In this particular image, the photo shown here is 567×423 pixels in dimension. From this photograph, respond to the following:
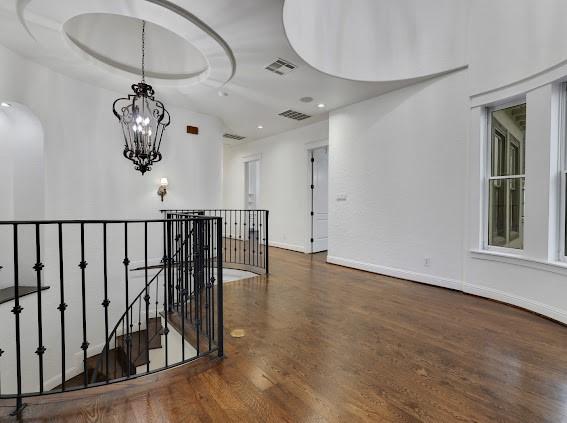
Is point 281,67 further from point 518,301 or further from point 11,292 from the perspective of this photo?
point 11,292

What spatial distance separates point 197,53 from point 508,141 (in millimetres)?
4488

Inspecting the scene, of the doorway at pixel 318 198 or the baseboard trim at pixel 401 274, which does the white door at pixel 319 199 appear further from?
the baseboard trim at pixel 401 274

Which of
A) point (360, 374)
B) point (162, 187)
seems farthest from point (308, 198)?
point (360, 374)

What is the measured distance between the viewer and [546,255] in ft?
10.0

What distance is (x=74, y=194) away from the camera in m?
4.34

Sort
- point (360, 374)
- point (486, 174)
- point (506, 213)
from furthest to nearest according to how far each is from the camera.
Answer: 1. point (486, 174)
2. point (506, 213)
3. point (360, 374)

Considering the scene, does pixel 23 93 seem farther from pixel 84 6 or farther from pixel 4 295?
pixel 4 295

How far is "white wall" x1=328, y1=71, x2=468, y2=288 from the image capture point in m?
3.98

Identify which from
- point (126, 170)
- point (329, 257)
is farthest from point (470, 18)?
point (126, 170)

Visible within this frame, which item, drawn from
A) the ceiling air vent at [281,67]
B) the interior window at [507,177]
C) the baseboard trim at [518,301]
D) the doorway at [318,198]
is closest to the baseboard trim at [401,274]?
the baseboard trim at [518,301]

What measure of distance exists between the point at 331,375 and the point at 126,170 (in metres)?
4.73

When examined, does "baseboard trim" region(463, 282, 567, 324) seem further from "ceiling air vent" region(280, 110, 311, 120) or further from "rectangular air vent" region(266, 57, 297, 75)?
"ceiling air vent" region(280, 110, 311, 120)

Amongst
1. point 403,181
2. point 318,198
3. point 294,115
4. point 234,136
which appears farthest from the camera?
point 234,136

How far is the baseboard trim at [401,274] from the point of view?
4.02 metres
